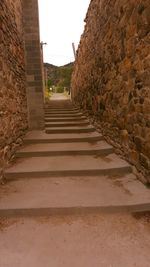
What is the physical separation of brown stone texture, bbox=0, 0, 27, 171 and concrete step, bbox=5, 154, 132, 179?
0.29m

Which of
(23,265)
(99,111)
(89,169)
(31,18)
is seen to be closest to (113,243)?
(23,265)

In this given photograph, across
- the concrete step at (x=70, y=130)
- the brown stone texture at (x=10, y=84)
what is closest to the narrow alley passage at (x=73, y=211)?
the brown stone texture at (x=10, y=84)

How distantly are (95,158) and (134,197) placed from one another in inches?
58.7

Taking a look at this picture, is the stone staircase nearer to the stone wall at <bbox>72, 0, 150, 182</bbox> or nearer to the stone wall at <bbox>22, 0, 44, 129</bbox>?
the stone wall at <bbox>72, 0, 150, 182</bbox>

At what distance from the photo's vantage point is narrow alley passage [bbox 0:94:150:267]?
2100 mm

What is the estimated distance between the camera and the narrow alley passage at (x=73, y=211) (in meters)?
2.10

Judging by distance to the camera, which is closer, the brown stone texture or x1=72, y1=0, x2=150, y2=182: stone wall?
x1=72, y1=0, x2=150, y2=182: stone wall

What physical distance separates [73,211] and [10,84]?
8.78 feet

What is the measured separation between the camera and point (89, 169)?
3.73 metres

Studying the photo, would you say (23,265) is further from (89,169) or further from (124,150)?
(124,150)

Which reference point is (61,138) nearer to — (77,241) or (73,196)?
(73,196)

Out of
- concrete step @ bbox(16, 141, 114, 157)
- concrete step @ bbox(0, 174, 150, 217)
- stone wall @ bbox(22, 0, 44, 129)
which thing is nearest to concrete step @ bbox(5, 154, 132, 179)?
concrete step @ bbox(0, 174, 150, 217)

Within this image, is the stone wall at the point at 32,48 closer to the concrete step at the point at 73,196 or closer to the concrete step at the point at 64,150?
the concrete step at the point at 64,150

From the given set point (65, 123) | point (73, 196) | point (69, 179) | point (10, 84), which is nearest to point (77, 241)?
point (73, 196)
